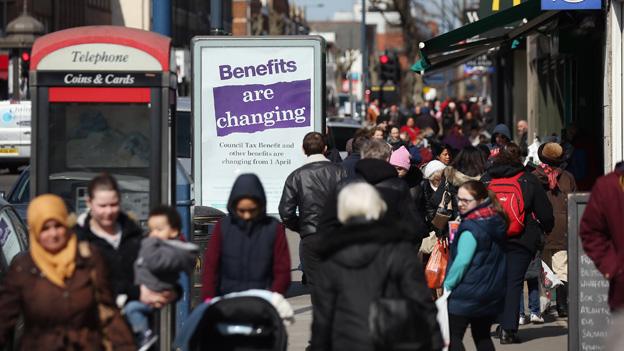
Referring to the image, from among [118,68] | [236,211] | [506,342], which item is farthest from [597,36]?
[236,211]

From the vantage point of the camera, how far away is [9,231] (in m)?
10.1

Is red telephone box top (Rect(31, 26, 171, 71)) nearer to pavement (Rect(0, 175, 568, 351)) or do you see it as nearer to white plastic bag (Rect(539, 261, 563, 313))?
pavement (Rect(0, 175, 568, 351))

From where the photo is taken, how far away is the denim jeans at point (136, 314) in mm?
7504

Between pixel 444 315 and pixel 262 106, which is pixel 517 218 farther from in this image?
pixel 262 106

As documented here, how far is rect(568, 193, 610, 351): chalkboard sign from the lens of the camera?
9.85m

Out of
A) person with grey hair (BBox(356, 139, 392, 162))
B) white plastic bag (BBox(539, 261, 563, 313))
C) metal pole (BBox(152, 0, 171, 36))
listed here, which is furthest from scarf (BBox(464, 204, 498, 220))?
metal pole (BBox(152, 0, 171, 36))

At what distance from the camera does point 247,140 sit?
602 inches

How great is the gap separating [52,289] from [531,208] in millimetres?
5863

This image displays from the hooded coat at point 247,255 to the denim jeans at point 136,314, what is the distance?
2.19 feet

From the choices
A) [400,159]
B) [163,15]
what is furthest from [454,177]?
[163,15]

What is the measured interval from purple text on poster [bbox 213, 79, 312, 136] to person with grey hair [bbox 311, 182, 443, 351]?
803 centimetres

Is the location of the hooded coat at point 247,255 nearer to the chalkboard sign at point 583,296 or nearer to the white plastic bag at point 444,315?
the white plastic bag at point 444,315

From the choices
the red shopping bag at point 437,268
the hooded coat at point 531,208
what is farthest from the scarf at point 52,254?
the hooded coat at point 531,208

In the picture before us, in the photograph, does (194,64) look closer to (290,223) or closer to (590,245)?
(290,223)
